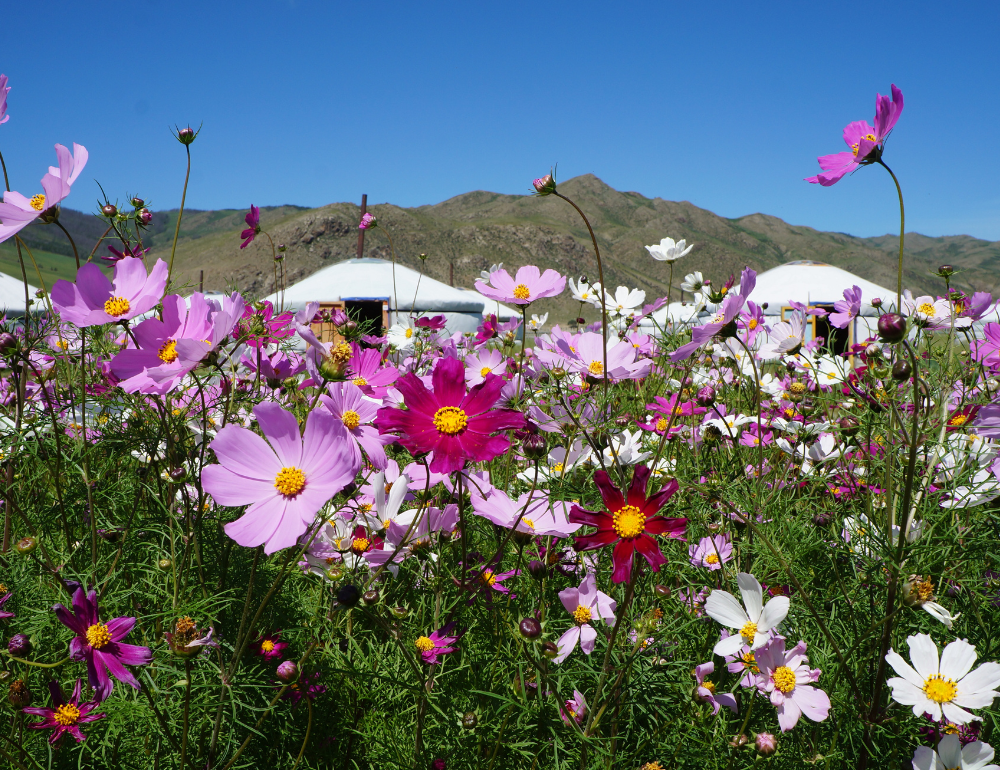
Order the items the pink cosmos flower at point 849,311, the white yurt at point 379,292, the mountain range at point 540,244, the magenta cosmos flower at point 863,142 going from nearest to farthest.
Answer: the magenta cosmos flower at point 863,142 → the pink cosmos flower at point 849,311 → the white yurt at point 379,292 → the mountain range at point 540,244

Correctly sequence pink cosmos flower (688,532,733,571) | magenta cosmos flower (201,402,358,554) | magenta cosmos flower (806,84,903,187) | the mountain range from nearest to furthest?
magenta cosmos flower (201,402,358,554)
magenta cosmos flower (806,84,903,187)
pink cosmos flower (688,532,733,571)
the mountain range

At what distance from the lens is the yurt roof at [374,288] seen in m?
11.5

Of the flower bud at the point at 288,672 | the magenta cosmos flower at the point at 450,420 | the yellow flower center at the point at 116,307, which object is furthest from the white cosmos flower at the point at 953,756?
the yellow flower center at the point at 116,307

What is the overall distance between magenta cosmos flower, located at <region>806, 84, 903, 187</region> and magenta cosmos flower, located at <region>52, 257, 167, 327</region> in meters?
0.89

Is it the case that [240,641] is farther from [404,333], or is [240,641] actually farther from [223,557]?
[404,333]

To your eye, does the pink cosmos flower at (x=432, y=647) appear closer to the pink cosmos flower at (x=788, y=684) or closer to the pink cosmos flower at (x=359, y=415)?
the pink cosmos flower at (x=359, y=415)

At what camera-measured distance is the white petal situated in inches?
34.0

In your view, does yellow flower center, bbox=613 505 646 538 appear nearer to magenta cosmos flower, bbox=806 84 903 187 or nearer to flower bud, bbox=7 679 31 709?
magenta cosmos flower, bbox=806 84 903 187

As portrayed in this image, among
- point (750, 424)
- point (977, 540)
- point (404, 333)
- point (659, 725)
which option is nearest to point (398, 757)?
point (659, 725)

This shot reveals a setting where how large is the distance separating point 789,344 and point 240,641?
4.27 feet

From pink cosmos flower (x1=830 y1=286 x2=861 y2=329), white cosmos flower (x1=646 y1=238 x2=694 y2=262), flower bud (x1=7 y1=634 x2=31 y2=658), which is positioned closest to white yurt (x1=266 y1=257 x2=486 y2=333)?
white cosmos flower (x1=646 y1=238 x2=694 y2=262)

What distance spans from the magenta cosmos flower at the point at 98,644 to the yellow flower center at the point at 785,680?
79 cm

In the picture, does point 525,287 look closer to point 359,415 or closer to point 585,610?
point 359,415

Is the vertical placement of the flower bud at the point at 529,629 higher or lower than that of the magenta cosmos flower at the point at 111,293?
lower
